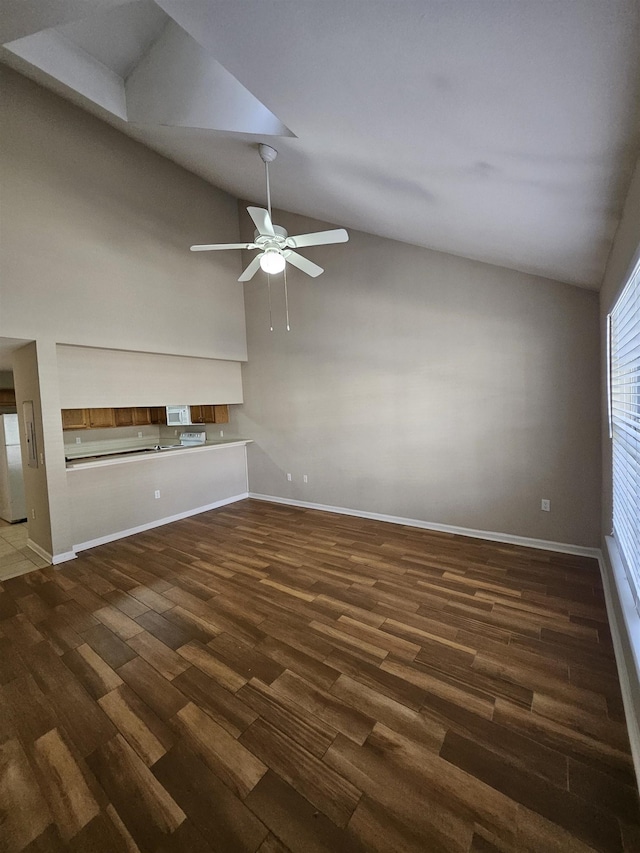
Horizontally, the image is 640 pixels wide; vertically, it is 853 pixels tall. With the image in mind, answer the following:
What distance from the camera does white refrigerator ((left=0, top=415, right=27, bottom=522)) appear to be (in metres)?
4.57

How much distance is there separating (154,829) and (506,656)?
1.83 meters

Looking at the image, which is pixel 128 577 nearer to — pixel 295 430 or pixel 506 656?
pixel 295 430

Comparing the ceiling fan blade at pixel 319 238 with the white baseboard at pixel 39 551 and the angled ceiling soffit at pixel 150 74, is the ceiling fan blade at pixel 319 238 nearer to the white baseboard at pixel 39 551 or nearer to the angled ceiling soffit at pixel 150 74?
the angled ceiling soffit at pixel 150 74

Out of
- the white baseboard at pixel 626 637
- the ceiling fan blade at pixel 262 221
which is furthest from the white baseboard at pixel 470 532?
the ceiling fan blade at pixel 262 221

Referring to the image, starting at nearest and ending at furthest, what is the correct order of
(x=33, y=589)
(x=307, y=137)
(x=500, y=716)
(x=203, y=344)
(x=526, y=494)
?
1. (x=500, y=716)
2. (x=307, y=137)
3. (x=33, y=589)
4. (x=526, y=494)
5. (x=203, y=344)

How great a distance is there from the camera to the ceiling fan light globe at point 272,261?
2693 mm

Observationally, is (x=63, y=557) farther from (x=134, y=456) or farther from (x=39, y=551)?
(x=134, y=456)

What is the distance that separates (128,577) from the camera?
3.06 m

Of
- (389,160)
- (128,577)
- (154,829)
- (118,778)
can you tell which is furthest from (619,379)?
(128,577)

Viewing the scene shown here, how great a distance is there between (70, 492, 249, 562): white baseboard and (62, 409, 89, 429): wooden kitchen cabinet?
1949 mm

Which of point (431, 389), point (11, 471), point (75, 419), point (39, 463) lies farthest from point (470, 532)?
point (11, 471)

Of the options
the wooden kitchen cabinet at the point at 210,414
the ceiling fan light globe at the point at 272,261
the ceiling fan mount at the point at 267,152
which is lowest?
the wooden kitchen cabinet at the point at 210,414

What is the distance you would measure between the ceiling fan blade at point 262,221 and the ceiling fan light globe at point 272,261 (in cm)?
13

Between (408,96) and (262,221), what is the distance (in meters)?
1.39
